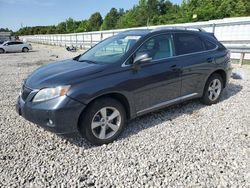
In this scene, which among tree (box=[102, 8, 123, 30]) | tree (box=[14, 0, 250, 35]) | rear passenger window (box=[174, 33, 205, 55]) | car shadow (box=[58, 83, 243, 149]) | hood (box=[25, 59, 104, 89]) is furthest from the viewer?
tree (box=[102, 8, 123, 30])

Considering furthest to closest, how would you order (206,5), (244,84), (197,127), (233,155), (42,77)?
(206,5) → (244,84) → (197,127) → (42,77) → (233,155)

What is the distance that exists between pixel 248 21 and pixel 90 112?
10277mm

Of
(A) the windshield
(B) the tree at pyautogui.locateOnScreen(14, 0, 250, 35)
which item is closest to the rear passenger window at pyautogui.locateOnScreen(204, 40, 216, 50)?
(A) the windshield

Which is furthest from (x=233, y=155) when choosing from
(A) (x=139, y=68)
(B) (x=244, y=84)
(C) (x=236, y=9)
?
(C) (x=236, y=9)

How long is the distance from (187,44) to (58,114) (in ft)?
9.63

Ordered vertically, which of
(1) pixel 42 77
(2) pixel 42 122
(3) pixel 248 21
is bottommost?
(2) pixel 42 122

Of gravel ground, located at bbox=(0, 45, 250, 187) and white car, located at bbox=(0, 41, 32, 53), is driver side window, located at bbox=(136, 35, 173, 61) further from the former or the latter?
white car, located at bbox=(0, 41, 32, 53)

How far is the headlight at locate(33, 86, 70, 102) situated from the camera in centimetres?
320

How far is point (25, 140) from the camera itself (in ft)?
12.4

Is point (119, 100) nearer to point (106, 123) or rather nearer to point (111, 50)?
point (106, 123)

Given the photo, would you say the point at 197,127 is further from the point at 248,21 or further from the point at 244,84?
the point at 248,21

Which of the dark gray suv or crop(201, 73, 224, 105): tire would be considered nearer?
the dark gray suv

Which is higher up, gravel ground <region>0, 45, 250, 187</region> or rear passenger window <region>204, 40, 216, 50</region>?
rear passenger window <region>204, 40, 216, 50</region>

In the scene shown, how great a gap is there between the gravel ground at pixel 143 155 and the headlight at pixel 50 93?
0.79 meters
